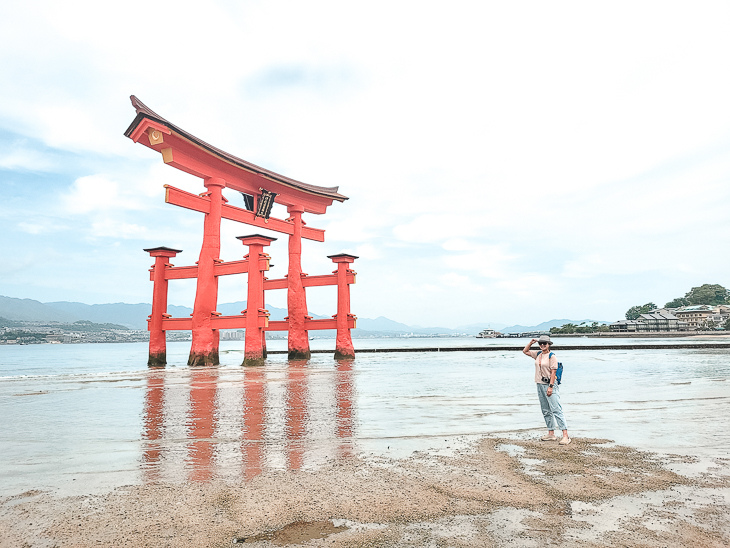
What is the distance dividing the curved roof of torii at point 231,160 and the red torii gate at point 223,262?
0.14 ft

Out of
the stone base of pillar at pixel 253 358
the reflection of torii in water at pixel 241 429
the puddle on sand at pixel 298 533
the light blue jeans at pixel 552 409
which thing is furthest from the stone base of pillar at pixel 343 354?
the puddle on sand at pixel 298 533

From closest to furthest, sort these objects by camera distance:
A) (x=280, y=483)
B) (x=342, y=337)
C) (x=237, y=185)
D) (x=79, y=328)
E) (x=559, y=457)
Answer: (x=280, y=483) → (x=559, y=457) → (x=237, y=185) → (x=342, y=337) → (x=79, y=328)

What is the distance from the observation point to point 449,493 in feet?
13.0

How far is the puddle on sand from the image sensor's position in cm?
300

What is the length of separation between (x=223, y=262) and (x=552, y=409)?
18.9 metres

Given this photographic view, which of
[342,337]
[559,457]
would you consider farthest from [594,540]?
[342,337]

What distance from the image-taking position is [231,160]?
22.3m

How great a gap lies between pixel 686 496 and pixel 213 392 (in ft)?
35.9

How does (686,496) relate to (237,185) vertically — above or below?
below

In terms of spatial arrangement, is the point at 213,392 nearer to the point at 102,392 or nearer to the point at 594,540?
the point at 102,392

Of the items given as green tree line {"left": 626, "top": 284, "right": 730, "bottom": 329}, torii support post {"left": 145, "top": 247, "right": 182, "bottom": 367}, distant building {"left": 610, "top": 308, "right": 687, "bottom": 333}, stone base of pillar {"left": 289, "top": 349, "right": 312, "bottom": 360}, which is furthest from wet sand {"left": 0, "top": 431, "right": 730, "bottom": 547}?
green tree line {"left": 626, "top": 284, "right": 730, "bottom": 329}

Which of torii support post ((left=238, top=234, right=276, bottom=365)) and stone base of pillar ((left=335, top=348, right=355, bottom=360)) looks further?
stone base of pillar ((left=335, top=348, right=355, bottom=360))

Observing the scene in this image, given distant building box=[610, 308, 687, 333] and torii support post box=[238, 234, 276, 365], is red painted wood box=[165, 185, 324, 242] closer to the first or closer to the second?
torii support post box=[238, 234, 276, 365]

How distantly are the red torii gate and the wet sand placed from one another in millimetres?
17847
